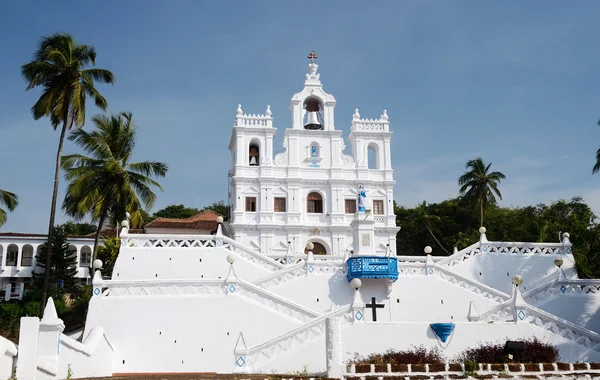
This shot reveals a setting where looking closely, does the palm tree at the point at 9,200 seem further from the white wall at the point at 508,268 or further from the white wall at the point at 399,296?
the white wall at the point at 508,268

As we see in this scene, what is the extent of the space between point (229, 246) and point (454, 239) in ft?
83.7

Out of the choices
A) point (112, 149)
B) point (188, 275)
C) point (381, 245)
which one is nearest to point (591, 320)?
point (381, 245)

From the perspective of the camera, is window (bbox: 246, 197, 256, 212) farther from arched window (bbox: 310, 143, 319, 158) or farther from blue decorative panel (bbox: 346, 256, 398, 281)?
blue decorative panel (bbox: 346, 256, 398, 281)

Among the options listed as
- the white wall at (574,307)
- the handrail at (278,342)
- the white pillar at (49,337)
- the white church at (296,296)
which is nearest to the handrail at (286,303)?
the white church at (296,296)

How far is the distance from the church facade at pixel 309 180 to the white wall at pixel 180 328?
47.6 ft

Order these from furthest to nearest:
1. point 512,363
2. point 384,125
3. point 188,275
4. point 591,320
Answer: point 384,125 → point 188,275 → point 591,320 → point 512,363

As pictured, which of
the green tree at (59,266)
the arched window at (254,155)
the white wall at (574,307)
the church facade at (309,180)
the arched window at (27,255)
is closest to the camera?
the white wall at (574,307)

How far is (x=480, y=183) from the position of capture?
4422 cm

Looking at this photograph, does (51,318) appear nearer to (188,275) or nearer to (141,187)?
(188,275)

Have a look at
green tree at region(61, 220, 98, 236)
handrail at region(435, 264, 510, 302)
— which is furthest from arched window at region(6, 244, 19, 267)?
handrail at region(435, 264, 510, 302)

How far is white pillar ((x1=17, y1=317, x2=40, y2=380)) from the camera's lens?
1300 centimetres

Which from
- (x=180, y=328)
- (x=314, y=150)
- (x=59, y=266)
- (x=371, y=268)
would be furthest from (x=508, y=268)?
(x=59, y=266)

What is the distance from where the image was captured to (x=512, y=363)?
54.0 feet

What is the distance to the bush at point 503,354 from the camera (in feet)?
58.2
